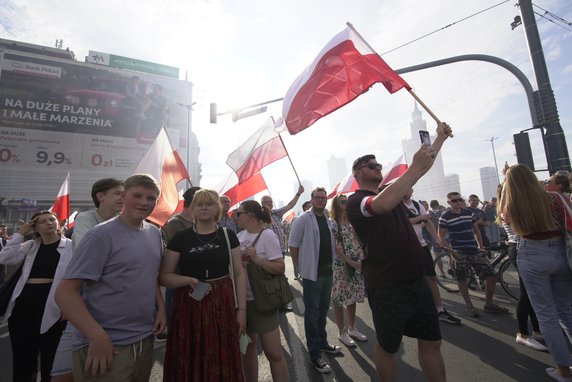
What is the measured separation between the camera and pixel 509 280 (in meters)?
6.59

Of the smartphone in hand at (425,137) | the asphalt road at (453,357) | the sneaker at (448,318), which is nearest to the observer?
the smartphone in hand at (425,137)

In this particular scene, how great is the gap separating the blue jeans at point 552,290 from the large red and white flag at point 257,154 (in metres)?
4.29

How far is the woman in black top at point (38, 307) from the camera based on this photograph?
2662 mm

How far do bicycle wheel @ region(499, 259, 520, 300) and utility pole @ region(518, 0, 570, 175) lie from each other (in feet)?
6.98

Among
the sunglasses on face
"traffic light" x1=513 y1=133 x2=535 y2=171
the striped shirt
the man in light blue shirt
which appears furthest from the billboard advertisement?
the sunglasses on face

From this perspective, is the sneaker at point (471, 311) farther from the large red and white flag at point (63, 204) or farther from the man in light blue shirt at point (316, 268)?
the large red and white flag at point (63, 204)

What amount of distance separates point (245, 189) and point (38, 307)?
443cm

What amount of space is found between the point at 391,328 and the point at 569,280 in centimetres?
210

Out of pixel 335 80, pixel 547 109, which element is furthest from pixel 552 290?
pixel 547 109

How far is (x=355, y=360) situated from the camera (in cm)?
355

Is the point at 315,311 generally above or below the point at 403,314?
below

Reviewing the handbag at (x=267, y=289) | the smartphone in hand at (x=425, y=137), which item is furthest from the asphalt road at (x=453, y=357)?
the smartphone in hand at (x=425, y=137)

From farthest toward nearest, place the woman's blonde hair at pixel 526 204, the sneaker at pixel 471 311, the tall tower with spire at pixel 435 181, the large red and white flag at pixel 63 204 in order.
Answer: the tall tower with spire at pixel 435 181 < the large red and white flag at pixel 63 204 < the sneaker at pixel 471 311 < the woman's blonde hair at pixel 526 204

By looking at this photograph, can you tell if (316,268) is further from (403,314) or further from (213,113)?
(213,113)
